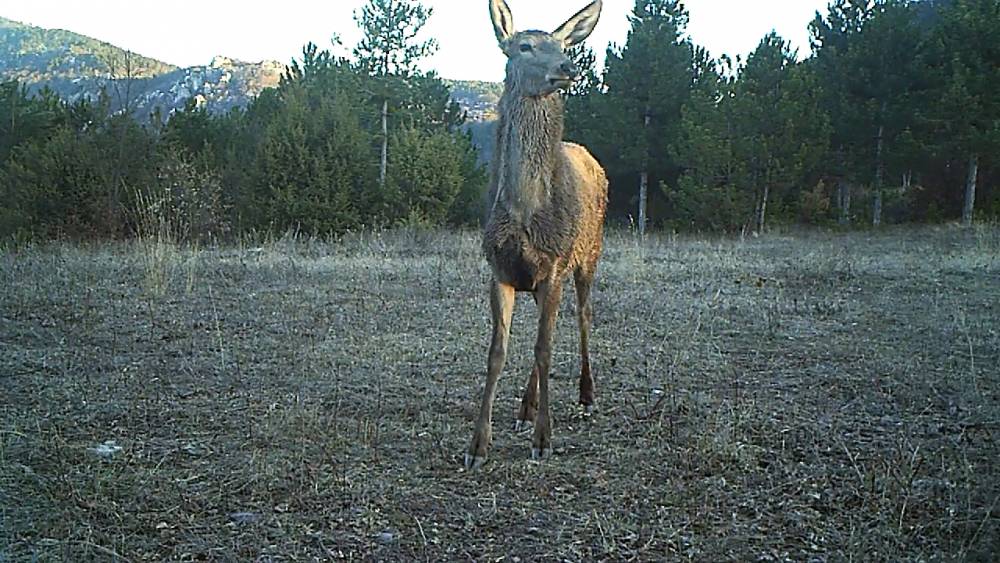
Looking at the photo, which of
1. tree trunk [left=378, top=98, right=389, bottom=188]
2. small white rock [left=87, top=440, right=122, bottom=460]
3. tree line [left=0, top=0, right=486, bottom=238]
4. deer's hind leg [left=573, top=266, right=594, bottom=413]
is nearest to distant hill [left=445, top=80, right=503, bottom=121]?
tree trunk [left=378, top=98, right=389, bottom=188]

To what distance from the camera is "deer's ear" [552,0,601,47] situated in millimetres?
5445

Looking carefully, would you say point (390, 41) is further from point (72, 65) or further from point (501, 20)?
point (501, 20)

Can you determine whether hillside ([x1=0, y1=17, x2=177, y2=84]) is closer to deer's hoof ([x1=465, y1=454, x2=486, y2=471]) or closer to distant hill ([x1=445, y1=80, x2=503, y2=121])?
distant hill ([x1=445, y1=80, x2=503, y2=121])

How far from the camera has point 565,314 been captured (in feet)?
31.3

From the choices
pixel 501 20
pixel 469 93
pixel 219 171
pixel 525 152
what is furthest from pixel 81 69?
pixel 525 152

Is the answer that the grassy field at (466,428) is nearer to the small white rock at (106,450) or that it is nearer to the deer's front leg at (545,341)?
the small white rock at (106,450)

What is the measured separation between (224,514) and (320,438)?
1089 millimetres

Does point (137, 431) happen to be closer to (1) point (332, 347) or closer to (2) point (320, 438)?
(2) point (320, 438)

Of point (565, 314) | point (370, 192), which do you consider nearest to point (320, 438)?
point (565, 314)

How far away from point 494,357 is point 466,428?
601 millimetres

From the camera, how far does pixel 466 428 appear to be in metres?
5.32

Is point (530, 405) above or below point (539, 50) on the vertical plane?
below

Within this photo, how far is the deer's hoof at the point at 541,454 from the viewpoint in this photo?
478 cm

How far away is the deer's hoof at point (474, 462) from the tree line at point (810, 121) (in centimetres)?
2276
